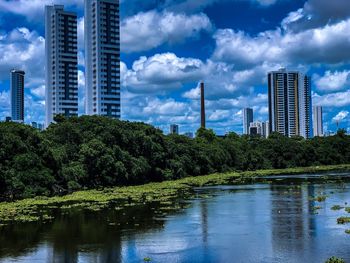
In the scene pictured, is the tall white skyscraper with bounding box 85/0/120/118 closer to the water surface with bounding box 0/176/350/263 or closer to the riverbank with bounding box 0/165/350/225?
the riverbank with bounding box 0/165/350/225

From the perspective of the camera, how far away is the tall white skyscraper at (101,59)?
162m

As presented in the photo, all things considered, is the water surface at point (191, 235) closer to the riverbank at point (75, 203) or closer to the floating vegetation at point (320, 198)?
the floating vegetation at point (320, 198)

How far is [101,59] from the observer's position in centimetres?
16150

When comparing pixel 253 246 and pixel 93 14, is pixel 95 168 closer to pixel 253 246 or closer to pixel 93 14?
pixel 253 246

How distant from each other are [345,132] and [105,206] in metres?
123

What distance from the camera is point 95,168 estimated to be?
69.5 metres

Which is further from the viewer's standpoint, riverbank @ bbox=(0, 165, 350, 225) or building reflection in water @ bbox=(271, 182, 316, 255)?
riverbank @ bbox=(0, 165, 350, 225)

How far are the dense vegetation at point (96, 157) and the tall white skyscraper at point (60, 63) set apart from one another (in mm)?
67498

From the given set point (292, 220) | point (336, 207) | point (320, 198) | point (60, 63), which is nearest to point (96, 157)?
point (320, 198)

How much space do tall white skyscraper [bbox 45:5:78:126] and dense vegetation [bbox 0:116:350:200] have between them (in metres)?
67.5

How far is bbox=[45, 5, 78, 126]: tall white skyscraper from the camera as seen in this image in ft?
554

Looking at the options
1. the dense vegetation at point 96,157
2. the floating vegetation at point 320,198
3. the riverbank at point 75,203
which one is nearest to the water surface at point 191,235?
the floating vegetation at point 320,198

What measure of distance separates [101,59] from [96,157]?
96963 mm

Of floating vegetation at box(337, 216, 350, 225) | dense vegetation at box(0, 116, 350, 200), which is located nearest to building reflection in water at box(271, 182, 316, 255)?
floating vegetation at box(337, 216, 350, 225)
